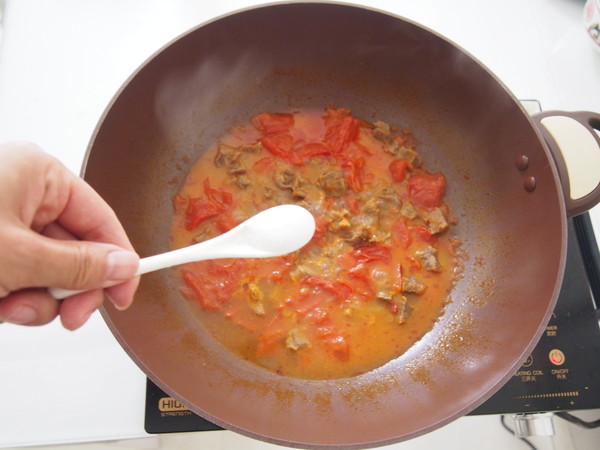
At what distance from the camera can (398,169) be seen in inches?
70.2

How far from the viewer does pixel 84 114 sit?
5.82 ft

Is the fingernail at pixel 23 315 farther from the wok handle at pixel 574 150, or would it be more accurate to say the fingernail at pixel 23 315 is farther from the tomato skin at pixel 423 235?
the wok handle at pixel 574 150

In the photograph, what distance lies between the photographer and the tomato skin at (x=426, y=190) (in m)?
1.76

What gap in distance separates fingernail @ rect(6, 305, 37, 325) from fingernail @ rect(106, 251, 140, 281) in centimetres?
17

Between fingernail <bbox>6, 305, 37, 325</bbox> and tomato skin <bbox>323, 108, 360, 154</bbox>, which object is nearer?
fingernail <bbox>6, 305, 37, 325</bbox>

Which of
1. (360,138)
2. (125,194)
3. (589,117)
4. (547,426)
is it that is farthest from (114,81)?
(547,426)

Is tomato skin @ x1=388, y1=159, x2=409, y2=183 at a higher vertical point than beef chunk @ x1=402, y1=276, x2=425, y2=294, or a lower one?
higher

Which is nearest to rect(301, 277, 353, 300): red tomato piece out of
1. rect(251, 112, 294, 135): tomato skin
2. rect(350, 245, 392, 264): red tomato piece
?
rect(350, 245, 392, 264): red tomato piece

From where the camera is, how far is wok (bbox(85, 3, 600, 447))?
50.4 inches

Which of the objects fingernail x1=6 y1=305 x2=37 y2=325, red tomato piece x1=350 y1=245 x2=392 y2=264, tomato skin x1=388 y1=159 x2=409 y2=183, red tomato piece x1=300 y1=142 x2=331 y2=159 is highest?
red tomato piece x1=300 y1=142 x2=331 y2=159

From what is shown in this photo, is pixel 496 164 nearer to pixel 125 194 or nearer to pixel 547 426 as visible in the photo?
pixel 547 426

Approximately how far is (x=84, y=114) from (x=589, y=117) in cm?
177

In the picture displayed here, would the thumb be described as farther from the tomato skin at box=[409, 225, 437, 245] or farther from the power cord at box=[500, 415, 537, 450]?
the power cord at box=[500, 415, 537, 450]

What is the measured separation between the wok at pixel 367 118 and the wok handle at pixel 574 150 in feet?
0.07
